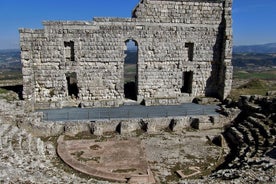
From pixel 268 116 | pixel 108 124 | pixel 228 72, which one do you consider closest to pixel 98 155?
pixel 108 124

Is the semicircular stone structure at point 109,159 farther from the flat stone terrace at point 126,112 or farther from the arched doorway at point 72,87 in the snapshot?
the arched doorway at point 72,87

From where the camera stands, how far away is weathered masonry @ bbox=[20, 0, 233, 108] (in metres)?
19.5

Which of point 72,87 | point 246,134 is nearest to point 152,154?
point 246,134

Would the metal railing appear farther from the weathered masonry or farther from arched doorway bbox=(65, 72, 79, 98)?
arched doorway bbox=(65, 72, 79, 98)

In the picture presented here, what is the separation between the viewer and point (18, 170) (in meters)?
10.6

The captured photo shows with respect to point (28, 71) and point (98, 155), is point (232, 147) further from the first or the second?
point (28, 71)

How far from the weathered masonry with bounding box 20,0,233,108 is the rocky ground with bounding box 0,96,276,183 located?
3116 millimetres

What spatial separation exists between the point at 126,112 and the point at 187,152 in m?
5.39

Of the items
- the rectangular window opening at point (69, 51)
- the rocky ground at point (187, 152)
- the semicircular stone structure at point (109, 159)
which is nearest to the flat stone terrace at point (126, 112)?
the rocky ground at point (187, 152)

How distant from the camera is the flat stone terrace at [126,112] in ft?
58.5

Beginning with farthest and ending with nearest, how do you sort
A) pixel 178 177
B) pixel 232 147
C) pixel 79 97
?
pixel 79 97 → pixel 232 147 → pixel 178 177

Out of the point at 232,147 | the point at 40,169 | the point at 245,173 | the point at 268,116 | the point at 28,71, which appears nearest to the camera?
the point at 245,173

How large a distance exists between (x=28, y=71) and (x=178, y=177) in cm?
1227

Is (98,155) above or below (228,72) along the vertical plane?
below
